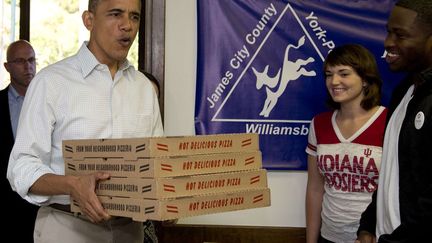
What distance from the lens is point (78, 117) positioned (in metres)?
1.96

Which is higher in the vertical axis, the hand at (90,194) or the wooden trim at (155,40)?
the wooden trim at (155,40)

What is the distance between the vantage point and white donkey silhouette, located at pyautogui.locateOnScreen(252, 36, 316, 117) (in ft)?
11.2

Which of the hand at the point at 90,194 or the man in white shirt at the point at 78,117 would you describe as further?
the man in white shirt at the point at 78,117

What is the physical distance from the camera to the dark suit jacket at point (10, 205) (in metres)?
3.68

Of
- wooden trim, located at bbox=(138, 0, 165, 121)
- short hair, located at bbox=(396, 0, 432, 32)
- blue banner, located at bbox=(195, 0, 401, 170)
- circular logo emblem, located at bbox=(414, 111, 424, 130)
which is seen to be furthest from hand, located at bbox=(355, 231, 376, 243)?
wooden trim, located at bbox=(138, 0, 165, 121)

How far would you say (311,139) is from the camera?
2.99 metres

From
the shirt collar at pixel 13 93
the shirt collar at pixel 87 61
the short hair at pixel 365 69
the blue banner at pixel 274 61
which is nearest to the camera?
the shirt collar at pixel 87 61

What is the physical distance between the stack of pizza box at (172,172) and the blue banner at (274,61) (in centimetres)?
150

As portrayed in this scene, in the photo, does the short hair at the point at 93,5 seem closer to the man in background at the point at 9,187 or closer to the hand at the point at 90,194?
the hand at the point at 90,194

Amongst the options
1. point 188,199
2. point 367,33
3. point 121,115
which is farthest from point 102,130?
point 367,33

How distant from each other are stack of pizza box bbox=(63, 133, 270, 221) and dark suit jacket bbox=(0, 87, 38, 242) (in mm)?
1949

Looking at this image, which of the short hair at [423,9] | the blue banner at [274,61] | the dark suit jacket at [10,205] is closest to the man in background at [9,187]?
the dark suit jacket at [10,205]

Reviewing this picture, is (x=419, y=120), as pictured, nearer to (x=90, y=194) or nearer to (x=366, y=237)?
(x=366, y=237)

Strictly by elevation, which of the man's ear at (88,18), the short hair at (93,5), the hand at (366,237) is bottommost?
the hand at (366,237)
